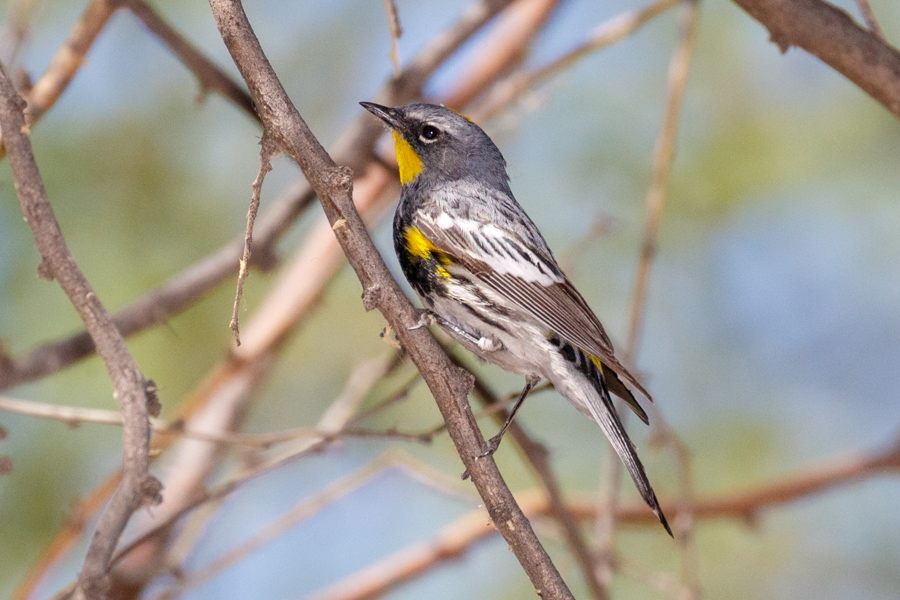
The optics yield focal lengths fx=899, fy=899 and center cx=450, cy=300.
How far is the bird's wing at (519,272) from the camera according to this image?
256 centimetres

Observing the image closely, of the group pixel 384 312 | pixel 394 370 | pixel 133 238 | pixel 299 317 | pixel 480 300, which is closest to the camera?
pixel 384 312

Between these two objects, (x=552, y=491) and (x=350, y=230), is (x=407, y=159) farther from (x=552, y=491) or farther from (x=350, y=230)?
(x=350, y=230)

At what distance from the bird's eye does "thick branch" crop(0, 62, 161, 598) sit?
1470mm

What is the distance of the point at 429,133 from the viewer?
125 inches

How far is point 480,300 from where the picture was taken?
103 inches

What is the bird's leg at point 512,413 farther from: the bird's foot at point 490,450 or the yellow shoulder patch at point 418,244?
the yellow shoulder patch at point 418,244

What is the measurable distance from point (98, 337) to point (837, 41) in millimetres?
2059

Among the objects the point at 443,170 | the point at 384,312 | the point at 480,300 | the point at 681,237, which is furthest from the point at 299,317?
the point at 681,237

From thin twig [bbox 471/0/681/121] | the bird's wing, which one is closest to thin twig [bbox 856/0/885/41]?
thin twig [bbox 471/0/681/121]

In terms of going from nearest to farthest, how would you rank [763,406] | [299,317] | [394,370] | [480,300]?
[480,300], [394,370], [299,317], [763,406]

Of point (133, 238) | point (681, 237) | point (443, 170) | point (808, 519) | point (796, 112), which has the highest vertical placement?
point (133, 238)

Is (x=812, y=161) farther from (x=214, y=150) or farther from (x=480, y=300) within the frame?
(x=214, y=150)

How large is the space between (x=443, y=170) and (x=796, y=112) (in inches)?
86.3

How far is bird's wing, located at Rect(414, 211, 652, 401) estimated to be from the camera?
8.40 ft
